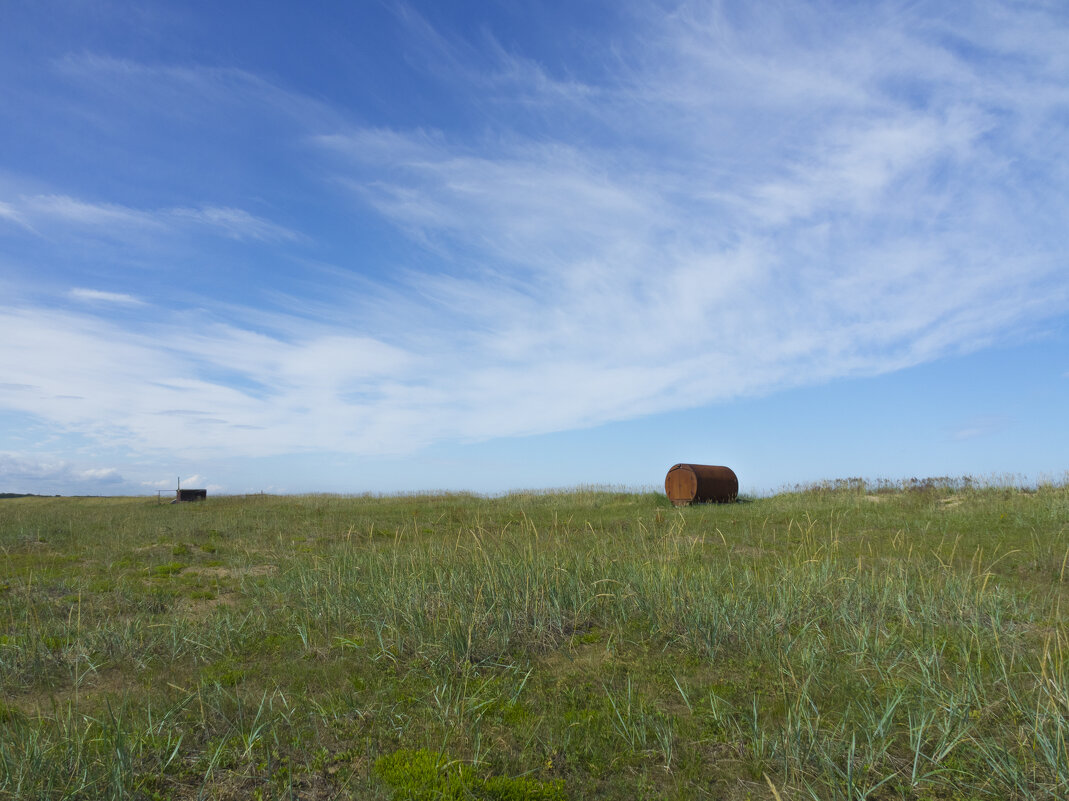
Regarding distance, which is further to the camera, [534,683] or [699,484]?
[699,484]

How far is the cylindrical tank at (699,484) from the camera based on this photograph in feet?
83.4

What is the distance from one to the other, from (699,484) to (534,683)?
67.8 feet

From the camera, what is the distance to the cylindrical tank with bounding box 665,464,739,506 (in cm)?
2541

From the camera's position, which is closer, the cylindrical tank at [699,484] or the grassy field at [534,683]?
the grassy field at [534,683]

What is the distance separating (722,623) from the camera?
6691 mm

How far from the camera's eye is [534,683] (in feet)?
18.9

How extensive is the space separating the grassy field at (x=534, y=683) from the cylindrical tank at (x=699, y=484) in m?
14.3

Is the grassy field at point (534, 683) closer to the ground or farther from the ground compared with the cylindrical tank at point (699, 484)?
closer to the ground

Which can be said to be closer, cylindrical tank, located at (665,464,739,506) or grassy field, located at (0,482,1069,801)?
grassy field, located at (0,482,1069,801)

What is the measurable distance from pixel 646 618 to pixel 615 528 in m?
10.7

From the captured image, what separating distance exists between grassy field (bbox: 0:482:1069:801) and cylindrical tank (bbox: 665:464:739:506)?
562 inches

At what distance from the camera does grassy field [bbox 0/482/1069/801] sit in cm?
417

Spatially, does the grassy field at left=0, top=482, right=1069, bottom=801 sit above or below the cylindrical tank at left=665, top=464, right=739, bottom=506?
below

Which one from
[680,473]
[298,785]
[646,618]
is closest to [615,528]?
[680,473]
